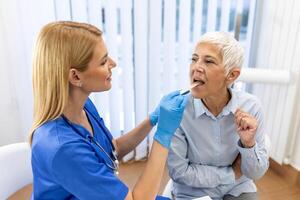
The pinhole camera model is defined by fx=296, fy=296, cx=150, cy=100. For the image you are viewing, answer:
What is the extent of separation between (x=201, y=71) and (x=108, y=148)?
0.47m

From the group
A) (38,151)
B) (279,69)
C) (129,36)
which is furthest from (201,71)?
(279,69)

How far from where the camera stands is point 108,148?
115cm

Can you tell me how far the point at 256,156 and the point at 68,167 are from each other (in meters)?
0.70

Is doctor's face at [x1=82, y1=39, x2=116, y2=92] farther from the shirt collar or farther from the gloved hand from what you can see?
the shirt collar

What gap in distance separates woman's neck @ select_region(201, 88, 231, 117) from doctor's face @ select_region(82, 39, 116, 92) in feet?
1.45

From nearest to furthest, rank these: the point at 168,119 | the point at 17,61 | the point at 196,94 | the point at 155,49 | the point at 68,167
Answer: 1. the point at 68,167
2. the point at 168,119
3. the point at 196,94
4. the point at 17,61
5. the point at 155,49

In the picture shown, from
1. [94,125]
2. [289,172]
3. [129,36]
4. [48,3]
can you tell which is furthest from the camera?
[289,172]

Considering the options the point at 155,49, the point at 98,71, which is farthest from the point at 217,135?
the point at 155,49

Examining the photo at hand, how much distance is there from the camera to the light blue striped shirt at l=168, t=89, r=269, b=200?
1170 mm

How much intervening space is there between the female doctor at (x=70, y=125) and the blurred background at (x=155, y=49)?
0.92 m

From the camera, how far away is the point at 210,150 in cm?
120

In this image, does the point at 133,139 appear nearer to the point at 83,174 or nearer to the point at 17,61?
the point at 83,174

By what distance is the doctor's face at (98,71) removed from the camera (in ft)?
3.02

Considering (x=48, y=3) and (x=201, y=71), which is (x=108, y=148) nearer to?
(x=201, y=71)
